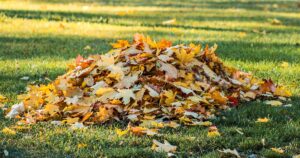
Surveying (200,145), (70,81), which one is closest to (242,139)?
(200,145)

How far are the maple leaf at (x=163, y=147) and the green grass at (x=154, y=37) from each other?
5 cm

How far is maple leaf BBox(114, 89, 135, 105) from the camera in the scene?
522cm

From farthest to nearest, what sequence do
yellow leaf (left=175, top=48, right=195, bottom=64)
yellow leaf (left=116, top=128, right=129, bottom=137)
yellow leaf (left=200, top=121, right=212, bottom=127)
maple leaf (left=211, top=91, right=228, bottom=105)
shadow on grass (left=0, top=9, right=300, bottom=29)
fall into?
shadow on grass (left=0, top=9, right=300, bottom=29) < yellow leaf (left=175, top=48, right=195, bottom=64) < maple leaf (left=211, top=91, right=228, bottom=105) < yellow leaf (left=200, top=121, right=212, bottom=127) < yellow leaf (left=116, top=128, right=129, bottom=137)

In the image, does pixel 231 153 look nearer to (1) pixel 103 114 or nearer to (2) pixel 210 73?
(1) pixel 103 114

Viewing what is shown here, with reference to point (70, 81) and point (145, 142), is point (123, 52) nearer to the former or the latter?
point (70, 81)

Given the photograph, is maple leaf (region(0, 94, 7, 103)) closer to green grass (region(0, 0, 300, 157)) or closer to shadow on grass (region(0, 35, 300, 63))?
green grass (region(0, 0, 300, 157))

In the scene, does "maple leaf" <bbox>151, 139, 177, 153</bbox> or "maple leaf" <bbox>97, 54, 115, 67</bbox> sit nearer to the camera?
"maple leaf" <bbox>151, 139, 177, 153</bbox>

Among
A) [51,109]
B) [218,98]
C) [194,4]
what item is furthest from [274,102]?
[194,4]

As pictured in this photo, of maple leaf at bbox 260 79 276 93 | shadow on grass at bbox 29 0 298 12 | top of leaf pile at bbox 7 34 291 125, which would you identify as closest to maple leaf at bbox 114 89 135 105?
top of leaf pile at bbox 7 34 291 125

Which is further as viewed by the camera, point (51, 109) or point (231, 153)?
point (51, 109)

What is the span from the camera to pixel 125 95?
5246mm

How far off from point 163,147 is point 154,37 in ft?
18.8

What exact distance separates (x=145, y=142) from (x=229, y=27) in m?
7.51

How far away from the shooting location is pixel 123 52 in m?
5.76
